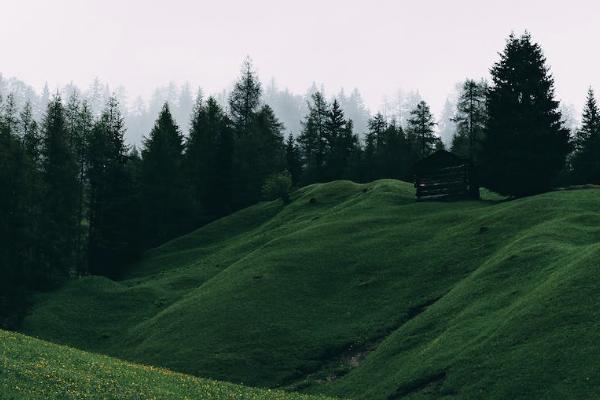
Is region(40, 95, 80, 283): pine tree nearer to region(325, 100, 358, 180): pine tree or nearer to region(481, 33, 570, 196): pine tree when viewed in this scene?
region(481, 33, 570, 196): pine tree

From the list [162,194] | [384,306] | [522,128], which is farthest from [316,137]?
[384,306]

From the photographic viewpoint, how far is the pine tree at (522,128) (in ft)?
235

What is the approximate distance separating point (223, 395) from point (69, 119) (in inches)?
3156

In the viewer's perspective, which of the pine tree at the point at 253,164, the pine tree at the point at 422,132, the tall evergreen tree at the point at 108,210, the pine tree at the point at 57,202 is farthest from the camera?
the pine tree at the point at 422,132

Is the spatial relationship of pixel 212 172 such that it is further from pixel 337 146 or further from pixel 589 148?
pixel 589 148

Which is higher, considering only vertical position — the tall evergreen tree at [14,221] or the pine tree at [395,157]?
the pine tree at [395,157]

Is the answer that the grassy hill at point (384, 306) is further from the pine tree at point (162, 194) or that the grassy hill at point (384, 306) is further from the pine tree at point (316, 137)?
the pine tree at point (316, 137)

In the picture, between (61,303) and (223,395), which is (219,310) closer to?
(61,303)

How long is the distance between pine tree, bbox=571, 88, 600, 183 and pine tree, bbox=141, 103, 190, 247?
59.0 meters

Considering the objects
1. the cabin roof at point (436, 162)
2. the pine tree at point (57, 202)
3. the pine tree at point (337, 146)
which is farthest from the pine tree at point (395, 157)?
the pine tree at point (57, 202)

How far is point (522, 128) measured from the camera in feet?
238

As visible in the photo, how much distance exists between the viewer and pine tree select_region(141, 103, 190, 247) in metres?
98.1

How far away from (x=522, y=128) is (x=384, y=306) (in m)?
34.3

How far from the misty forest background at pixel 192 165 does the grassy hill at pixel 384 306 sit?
6.88 metres
